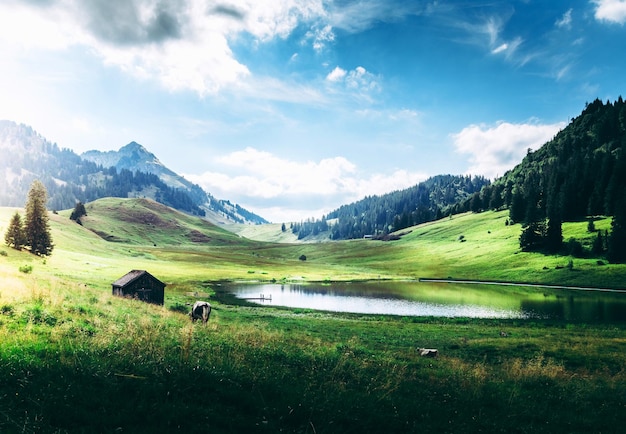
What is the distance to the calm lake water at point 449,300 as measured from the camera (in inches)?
2420

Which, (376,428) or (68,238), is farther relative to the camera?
(68,238)

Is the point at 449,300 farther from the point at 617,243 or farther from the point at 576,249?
the point at 576,249

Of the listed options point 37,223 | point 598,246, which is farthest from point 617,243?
point 37,223

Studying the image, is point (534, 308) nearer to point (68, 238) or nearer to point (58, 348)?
point (58, 348)

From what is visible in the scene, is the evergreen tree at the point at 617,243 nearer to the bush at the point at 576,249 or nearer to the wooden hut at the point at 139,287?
the bush at the point at 576,249

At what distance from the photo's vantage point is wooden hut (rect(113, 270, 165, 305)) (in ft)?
154

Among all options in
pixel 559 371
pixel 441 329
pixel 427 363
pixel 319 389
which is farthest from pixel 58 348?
pixel 441 329

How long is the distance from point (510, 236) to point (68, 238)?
178 meters

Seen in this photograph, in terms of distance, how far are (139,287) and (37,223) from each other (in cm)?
5291

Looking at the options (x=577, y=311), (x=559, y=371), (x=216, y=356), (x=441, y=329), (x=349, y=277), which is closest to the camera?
(x=216, y=356)

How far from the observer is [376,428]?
9047 mm

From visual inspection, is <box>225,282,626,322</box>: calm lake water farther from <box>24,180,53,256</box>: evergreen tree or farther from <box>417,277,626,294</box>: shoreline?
<box>24,180,53,256</box>: evergreen tree

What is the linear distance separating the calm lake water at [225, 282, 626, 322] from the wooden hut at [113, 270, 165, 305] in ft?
80.2

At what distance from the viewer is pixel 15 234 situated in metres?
76.1
